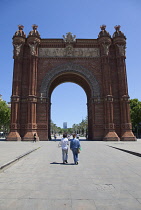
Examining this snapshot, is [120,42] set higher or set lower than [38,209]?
higher

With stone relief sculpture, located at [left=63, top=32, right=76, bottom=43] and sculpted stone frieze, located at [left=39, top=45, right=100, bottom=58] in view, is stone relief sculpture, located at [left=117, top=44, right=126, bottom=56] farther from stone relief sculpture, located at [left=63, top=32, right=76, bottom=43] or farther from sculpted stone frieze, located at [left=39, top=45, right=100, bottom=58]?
stone relief sculpture, located at [left=63, top=32, right=76, bottom=43]

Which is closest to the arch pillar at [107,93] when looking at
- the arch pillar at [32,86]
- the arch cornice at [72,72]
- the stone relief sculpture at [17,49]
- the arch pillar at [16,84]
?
the arch cornice at [72,72]

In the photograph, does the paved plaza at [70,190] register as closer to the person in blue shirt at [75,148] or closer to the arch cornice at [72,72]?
the person in blue shirt at [75,148]

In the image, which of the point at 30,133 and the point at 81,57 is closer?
the point at 30,133

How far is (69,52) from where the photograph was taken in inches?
1244

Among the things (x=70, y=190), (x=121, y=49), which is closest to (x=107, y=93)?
(x=121, y=49)

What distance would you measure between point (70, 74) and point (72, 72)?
1.59 meters

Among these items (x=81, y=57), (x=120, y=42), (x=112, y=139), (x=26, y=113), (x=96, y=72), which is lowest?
(x=112, y=139)

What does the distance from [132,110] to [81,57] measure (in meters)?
28.8

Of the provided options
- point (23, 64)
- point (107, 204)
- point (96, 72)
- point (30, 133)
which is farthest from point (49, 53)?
point (107, 204)

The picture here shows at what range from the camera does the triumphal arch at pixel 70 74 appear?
2859 centimetres

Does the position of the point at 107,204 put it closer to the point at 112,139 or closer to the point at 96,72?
the point at 112,139

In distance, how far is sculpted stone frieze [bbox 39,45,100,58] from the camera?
31.6 m

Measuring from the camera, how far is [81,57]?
31.6m
